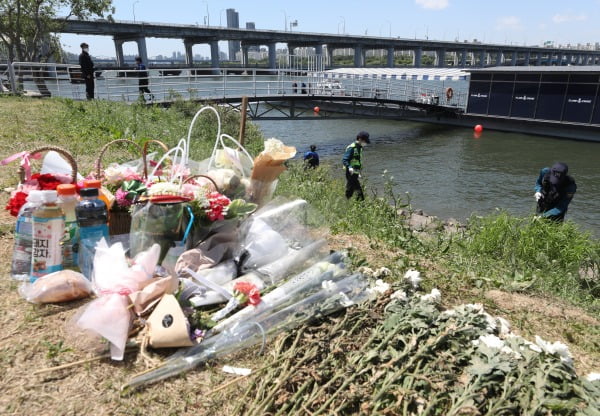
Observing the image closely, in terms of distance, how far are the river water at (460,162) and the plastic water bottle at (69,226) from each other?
6272 mm

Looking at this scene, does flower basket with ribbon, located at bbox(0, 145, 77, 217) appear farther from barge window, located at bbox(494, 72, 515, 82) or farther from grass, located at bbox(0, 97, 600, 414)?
barge window, located at bbox(494, 72, 515, 82)

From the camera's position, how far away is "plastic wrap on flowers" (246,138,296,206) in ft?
11.3

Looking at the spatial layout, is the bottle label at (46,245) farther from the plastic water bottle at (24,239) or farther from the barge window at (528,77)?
the barge window at (528,77)

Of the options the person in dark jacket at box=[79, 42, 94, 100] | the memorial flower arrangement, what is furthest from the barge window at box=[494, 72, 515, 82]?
the memorial flower arrangement

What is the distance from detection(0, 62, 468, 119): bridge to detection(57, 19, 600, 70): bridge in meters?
10.7

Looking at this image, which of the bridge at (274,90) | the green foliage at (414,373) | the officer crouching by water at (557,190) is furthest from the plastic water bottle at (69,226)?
the bridge at (274,90)

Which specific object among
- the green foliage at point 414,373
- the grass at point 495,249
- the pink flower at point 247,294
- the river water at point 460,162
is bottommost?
the river water at point 460,162

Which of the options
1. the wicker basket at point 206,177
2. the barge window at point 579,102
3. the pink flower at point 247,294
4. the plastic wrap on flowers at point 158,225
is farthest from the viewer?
the barge window at point 579,102

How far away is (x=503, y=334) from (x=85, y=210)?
2.73m

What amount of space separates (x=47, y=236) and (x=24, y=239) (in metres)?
0.26

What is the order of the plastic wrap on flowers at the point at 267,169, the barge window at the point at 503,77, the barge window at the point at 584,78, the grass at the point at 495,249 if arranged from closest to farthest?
1. the plastic wrap on flowers at the point at 267,169
2. the grass at the point at 495,249
3. the barge window at the point at 584,78
4. the barge window at the point at 503,77

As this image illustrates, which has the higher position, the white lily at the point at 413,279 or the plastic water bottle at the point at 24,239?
the plastic water bottle at the point at 24,239

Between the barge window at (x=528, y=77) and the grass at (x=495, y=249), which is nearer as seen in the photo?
the grass at (x=495, y=249)

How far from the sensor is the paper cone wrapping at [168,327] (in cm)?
222
